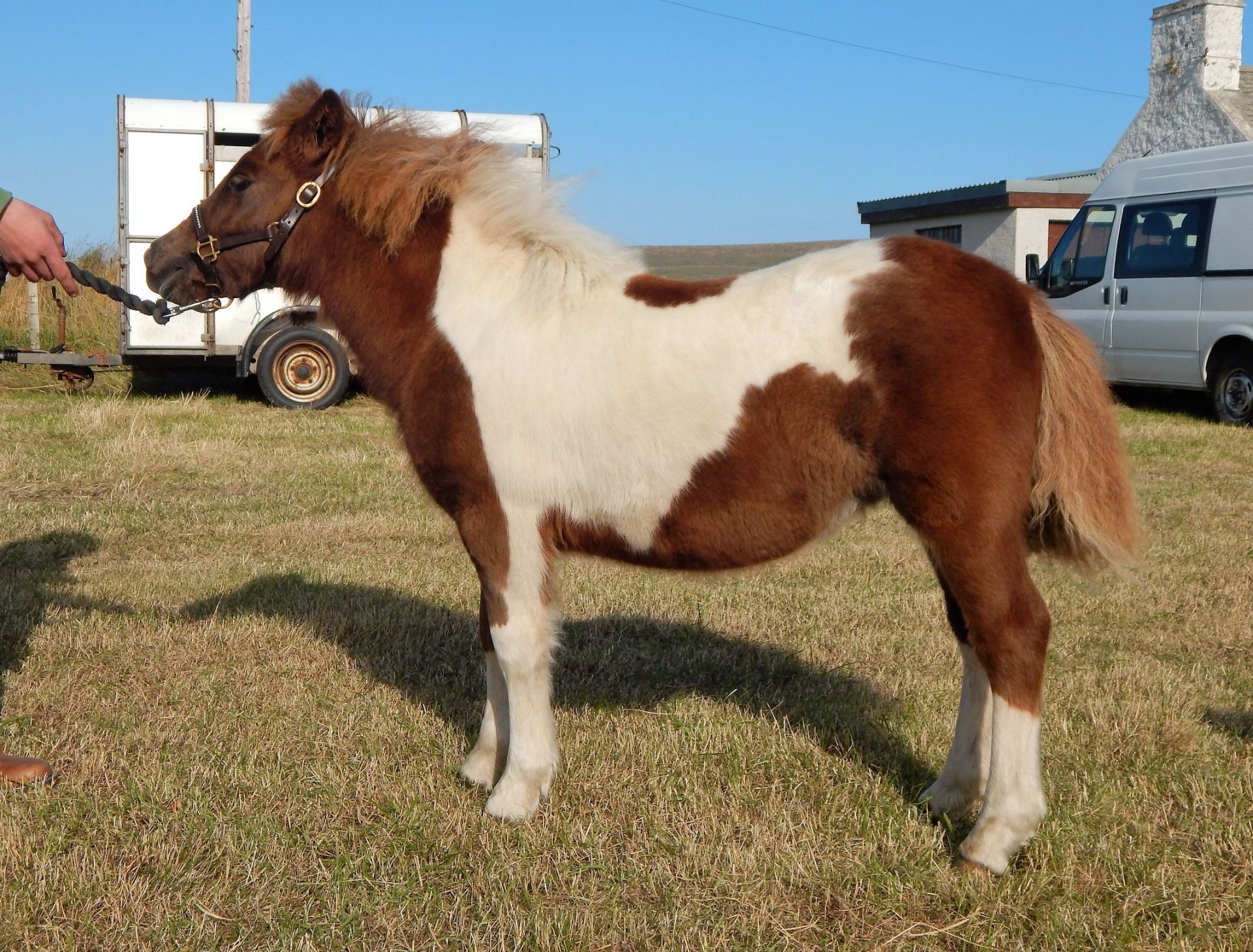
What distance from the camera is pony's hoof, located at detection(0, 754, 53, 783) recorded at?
3832mm

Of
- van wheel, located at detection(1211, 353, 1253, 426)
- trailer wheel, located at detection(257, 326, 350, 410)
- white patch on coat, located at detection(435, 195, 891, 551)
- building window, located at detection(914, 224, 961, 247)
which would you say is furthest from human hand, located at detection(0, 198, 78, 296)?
building window, located at detection(914, 224, 961, 247)

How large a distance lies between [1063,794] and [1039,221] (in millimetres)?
19083

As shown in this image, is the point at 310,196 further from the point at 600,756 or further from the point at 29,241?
the point at 600,756

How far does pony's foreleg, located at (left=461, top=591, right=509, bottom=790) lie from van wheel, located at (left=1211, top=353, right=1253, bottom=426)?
1120 cm

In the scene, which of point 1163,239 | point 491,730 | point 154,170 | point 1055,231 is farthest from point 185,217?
point 1055,231

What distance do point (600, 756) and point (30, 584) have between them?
391cm

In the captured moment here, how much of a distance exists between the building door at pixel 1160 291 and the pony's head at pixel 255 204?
11748 millimetres

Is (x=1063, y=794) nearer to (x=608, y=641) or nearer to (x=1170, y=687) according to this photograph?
(x=1170, y=687)

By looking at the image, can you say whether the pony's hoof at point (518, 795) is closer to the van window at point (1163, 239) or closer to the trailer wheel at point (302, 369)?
the trailer wheel at point (302, 369)

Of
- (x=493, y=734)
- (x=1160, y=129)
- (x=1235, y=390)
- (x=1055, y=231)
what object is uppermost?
(x=1160, y=129)

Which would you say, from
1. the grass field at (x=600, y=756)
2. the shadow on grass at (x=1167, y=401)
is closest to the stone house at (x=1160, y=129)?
the shadow on grass at (x=1167, y=401)

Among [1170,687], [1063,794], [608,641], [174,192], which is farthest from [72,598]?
[174,192]

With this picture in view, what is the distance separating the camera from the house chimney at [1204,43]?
19312mm

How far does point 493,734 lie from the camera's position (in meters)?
4.01
